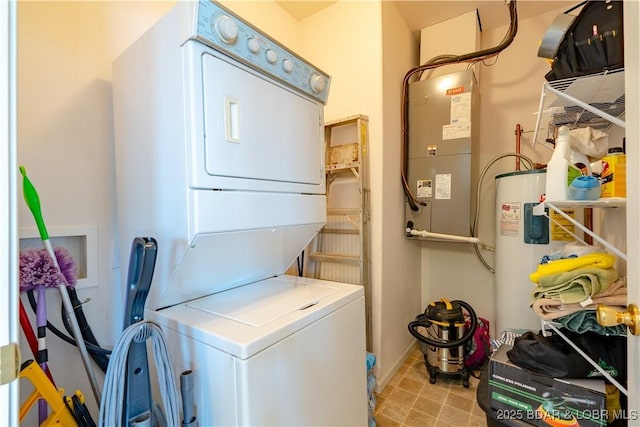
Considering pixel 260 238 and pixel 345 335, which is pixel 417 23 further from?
pixel 345 335

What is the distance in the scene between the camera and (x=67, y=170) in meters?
1.16

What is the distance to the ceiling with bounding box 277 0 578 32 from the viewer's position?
2295mm

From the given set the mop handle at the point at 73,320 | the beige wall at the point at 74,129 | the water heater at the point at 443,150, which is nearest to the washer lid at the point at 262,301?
the mop handle at the point at 73,320

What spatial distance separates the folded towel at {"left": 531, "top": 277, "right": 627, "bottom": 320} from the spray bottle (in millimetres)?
413

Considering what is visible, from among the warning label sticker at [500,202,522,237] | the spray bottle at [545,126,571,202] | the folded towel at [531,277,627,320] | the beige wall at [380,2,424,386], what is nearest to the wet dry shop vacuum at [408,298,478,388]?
the beige wall at [380,2,424,386]

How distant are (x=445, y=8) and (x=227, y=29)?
7.29ft

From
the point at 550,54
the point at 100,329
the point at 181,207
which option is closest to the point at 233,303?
the point at 181,207

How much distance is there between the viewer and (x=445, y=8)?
234 cm

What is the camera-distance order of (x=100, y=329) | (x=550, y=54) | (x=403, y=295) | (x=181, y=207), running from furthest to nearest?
(x=403, y=295) → (x=100, y=329) → (x=550, y=54) → (x=181, y=207)

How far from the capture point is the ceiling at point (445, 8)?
229cm

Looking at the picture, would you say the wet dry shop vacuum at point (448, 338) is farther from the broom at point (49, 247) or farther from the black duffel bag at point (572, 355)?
the broom at point (49, 247)

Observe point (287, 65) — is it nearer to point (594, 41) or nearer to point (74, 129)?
point (74, 129)

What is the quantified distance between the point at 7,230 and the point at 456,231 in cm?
248

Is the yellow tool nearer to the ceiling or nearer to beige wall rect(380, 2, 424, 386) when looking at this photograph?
beige wall rect(380, 2, 424, 386)
